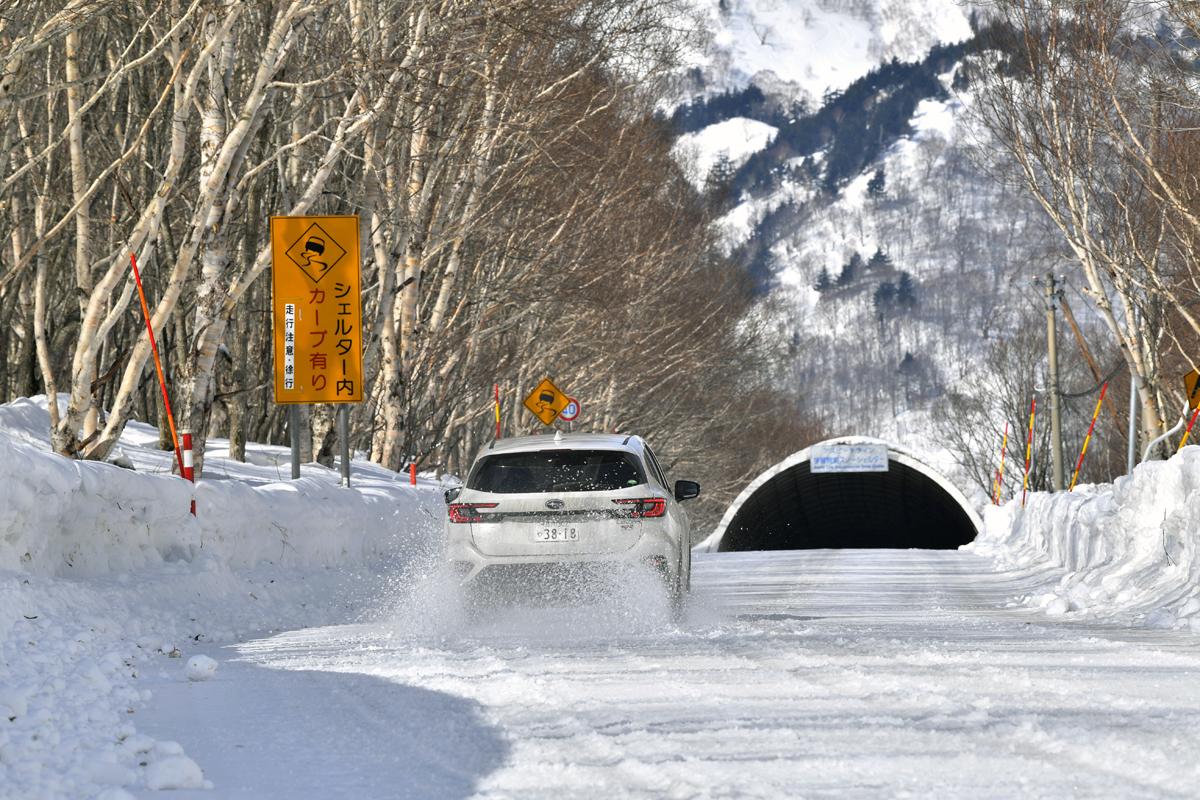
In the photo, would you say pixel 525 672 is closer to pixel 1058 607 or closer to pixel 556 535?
pixel 556 535

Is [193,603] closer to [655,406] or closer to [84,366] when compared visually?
[84,366]

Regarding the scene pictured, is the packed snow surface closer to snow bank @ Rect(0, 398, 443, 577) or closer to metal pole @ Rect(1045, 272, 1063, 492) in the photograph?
snow bank @ Rect(0, 398, 443, 577)

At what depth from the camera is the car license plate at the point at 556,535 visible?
34.2 ft

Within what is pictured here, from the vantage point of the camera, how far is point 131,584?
11.5m

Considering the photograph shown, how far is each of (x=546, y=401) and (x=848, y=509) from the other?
135 ft

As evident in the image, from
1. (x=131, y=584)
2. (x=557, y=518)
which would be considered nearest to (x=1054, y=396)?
(x=557, y=518)

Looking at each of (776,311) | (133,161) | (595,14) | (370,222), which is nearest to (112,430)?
(370,222)

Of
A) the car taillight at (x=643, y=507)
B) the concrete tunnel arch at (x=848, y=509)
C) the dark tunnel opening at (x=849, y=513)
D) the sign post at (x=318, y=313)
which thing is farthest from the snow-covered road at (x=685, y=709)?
the dark tunnel opening at (x=849, y=513)

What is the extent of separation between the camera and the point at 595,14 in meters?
26.3

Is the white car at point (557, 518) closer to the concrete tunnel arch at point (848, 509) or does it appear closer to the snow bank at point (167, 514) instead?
the snow bank at point (167, 514)

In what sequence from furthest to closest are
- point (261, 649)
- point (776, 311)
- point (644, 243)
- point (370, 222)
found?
point (776, 311) → point (644, 243) → point (370, 222) → point (261, 649)

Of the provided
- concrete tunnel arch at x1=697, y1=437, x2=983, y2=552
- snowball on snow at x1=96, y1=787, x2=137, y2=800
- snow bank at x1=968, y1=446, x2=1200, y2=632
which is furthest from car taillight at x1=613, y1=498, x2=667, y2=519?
concrete tunnel arch at x1=697, y1=437, x2=983, y2=552

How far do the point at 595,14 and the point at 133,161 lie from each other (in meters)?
8.05

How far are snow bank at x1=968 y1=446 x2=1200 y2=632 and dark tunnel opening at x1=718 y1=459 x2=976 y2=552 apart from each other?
31.9m
